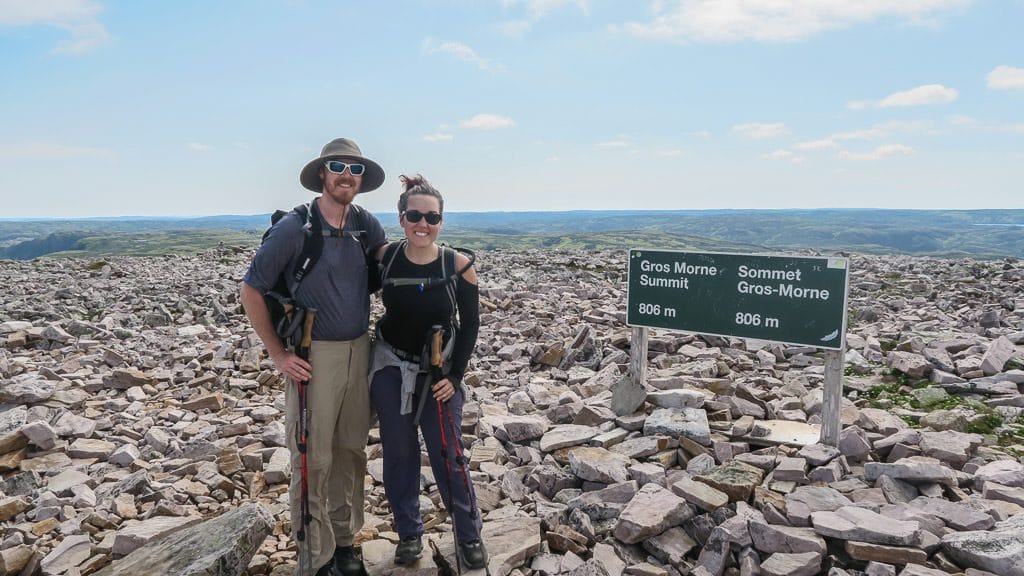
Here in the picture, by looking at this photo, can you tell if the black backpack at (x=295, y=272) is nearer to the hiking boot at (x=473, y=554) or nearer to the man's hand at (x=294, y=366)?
the man's hand at (x=294, y=366)

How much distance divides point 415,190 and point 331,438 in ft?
6.60

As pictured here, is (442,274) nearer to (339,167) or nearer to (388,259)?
(388,259)

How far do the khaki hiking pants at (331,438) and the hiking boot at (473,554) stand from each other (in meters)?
0.93

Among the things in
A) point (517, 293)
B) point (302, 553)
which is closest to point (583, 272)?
point (517, 293)

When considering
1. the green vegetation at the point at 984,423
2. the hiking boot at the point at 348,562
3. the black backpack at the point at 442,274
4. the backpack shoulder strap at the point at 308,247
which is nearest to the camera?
the backpack shoulder strap at the point at 308,247

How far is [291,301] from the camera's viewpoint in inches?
182

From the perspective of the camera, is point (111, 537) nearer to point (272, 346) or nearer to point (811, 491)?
point (272, 346)

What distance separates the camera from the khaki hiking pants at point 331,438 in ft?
15.6

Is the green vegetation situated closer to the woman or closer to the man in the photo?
the woman

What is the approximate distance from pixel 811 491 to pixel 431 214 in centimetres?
441

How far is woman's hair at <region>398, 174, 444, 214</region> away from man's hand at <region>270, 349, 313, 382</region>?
1.33 meters

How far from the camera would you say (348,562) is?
198 inches

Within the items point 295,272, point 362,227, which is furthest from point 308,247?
point 362,227

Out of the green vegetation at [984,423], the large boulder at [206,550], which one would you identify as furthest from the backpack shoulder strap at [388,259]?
the green vegetation at [984,423]
